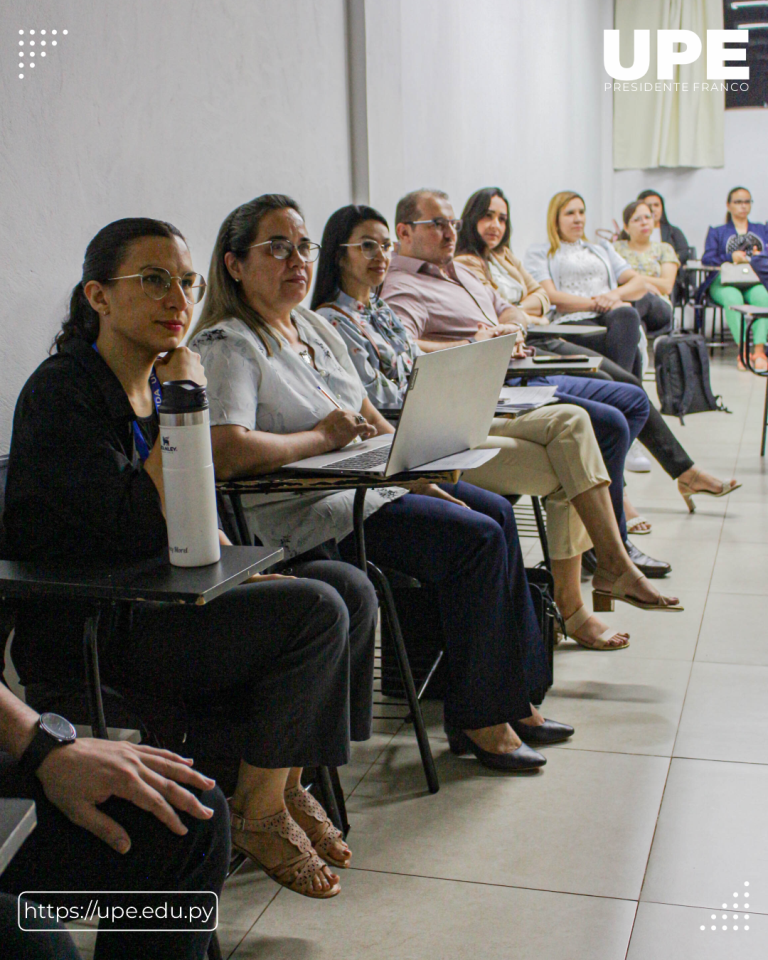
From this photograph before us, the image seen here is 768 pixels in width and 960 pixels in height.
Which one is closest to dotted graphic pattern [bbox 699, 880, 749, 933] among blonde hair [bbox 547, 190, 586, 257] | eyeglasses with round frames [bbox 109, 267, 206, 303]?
eyeglasses with round frames [bbox 109, 267, 206, 303]

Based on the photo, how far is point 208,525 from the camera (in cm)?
139

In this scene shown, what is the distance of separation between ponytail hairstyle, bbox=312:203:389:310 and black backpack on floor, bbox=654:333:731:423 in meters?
2.82

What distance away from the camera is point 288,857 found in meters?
1.61

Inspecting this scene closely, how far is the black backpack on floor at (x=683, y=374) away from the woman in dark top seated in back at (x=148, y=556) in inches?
150

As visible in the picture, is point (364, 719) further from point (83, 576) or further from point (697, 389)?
point (697, 389)

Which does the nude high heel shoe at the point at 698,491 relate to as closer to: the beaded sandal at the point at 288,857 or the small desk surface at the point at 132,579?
the beaded sandal at the point at 288,857

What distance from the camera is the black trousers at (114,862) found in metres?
1.03

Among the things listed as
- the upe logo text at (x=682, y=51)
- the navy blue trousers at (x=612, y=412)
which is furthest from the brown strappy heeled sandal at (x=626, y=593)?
the upe logo text at (x=682, y=51)

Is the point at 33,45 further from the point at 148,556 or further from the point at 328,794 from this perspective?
the point at 328,794

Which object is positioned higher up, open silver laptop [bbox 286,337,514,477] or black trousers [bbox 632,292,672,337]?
open silver laptop [bbox 286,337,514,477]

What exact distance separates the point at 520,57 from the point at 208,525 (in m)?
5.44

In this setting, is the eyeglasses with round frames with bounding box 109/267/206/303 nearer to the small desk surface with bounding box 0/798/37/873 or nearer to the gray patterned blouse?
the gray patterned blouse

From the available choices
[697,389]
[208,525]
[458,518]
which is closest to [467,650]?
[458,518]

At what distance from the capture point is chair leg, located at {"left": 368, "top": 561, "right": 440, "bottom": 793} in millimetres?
2016
